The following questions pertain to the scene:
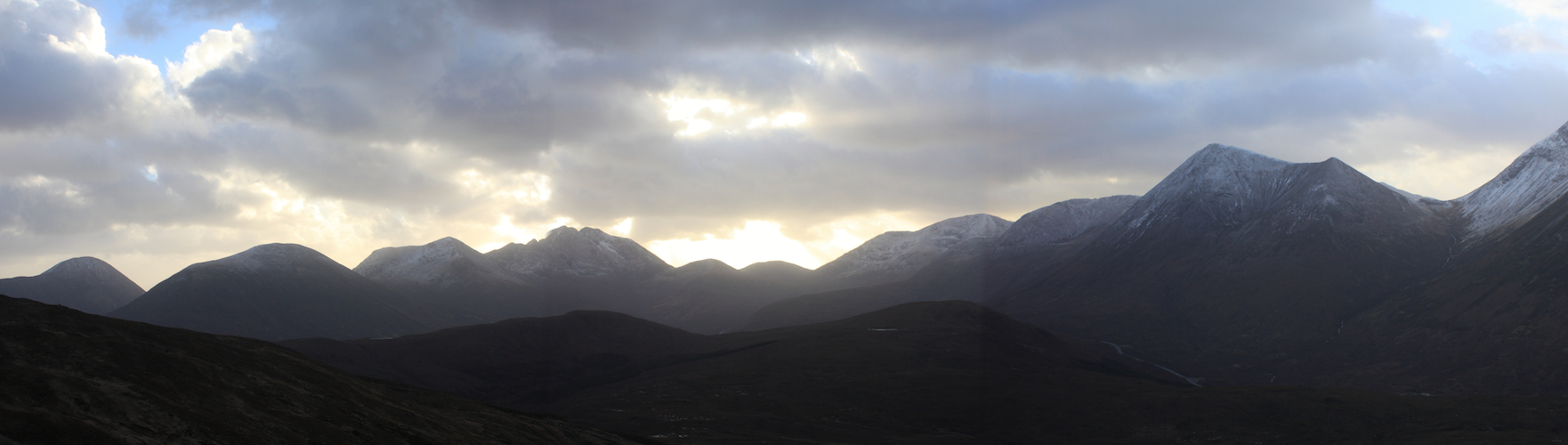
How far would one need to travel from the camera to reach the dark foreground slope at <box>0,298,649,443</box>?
44031 mm

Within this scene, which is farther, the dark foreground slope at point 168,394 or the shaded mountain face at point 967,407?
the shaded mountain face at point 967,407

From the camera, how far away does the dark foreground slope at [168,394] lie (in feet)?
144

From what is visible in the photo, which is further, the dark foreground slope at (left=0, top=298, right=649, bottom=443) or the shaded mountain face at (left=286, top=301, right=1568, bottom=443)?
the shaded mountain face at (left=286, top=301, right=1568, bottom=443)

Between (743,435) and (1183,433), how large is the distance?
62478 millimetres

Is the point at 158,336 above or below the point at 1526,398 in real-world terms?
above

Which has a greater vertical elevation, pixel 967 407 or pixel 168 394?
pixel 168 394

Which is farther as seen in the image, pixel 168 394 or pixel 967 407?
pixel 967 407

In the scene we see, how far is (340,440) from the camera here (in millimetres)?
54469

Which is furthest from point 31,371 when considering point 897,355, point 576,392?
point 897,355

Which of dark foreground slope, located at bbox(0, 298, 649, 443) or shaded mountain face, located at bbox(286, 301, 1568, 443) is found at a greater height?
dark foreground slope, located at bbox(0, 298, 649, 443)

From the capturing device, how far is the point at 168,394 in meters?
50.5

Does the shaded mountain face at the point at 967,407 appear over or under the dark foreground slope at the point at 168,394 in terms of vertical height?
A: under

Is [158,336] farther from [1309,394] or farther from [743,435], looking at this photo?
[1309,394]

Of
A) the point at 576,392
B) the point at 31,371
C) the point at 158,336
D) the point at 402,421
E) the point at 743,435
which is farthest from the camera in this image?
the point at 576,392
